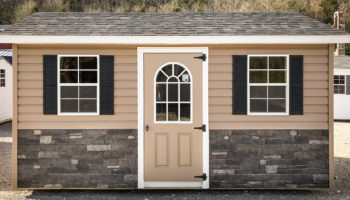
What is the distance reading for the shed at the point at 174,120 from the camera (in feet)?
21.1

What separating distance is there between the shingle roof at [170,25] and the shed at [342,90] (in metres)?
10.4

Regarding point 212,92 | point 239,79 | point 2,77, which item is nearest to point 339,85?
point 239,79

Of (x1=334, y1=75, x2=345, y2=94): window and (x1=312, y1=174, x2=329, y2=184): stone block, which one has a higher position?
(x1=334, y1=75, x2=345, y2=94): window

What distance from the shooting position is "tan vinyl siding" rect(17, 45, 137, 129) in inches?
253

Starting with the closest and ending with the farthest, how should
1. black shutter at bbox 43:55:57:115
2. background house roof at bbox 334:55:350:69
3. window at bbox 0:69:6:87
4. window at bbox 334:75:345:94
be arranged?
1. black shutter at bbox 43:55:57:115
2. window at bbox 0:69:6:87
3. background house roof at bbox 334:55:350:69
4. window at bbox 334:75:345:94

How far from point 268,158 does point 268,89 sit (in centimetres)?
124

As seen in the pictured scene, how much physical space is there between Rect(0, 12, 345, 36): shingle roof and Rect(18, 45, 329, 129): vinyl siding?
30cm

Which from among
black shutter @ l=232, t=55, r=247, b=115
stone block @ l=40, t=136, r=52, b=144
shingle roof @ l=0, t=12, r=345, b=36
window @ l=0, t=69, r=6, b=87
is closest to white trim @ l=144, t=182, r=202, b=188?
black shutter @ l=232, t=55, r=247, b=115

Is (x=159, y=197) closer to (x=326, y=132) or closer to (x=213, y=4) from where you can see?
(x=326, y=132)

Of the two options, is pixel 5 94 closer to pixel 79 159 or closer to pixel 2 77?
pixel 2 77

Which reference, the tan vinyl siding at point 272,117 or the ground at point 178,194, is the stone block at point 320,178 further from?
the tan vinyl siding at point 272,117

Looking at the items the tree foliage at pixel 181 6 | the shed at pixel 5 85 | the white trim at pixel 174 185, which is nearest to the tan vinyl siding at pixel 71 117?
the white trim at pixel 174 185

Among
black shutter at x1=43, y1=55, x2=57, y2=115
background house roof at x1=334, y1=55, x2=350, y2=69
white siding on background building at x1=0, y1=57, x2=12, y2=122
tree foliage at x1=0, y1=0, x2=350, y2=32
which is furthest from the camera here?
tree foliage at x1=0, y1=0, x2=350, y2=32

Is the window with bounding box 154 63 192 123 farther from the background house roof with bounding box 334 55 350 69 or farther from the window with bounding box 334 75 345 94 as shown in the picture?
the window with bounding box 334 75 345 94
